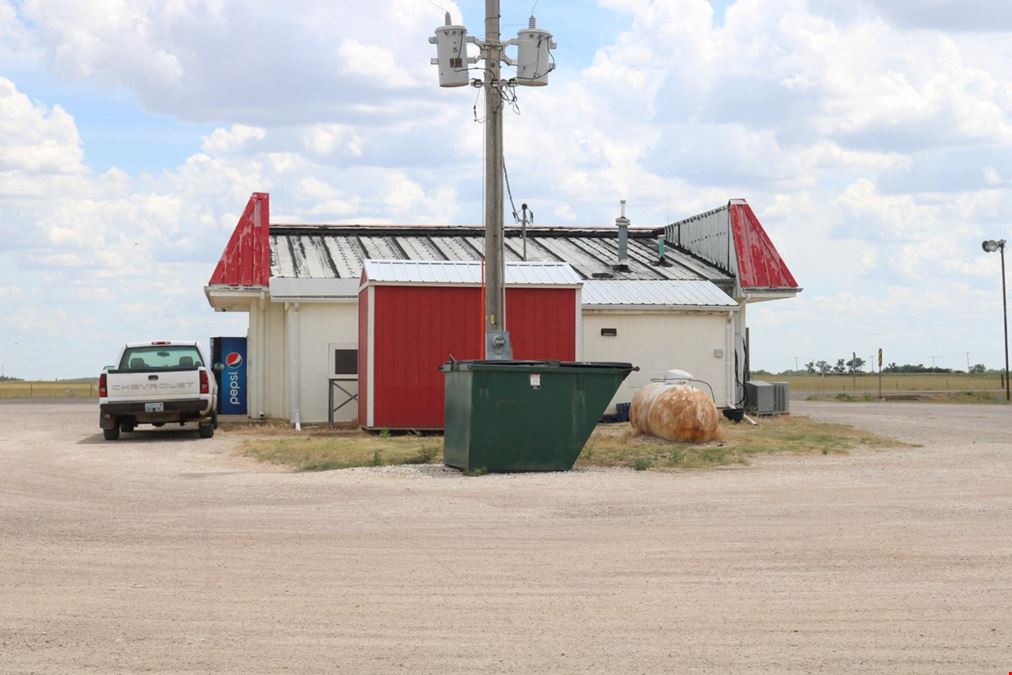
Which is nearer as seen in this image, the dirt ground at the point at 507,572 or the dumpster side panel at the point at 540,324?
the dirt ground at the point at 507,572

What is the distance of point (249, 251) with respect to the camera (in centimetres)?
2955

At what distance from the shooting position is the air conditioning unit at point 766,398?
31202 mm

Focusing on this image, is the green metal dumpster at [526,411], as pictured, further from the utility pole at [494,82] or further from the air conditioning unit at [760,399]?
the air conditioning unit at [760,399]

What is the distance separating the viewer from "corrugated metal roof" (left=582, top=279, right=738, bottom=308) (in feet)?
96.1

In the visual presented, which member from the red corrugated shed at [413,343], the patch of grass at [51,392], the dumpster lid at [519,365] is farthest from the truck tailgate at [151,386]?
the patch of grass at [51,392]

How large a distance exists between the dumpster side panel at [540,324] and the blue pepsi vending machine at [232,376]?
783 centimetres

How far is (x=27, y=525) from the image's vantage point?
11922 mm

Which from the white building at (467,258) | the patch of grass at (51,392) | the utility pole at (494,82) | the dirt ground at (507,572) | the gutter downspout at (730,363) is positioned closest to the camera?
the dirt ground at (507,572)

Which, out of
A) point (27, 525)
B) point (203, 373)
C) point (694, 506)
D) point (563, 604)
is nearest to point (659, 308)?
point (203, 373)

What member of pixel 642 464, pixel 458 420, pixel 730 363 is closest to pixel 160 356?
pixel 458 420

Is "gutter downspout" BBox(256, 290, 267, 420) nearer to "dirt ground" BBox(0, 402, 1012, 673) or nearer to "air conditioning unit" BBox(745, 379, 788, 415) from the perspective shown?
"air conditioning unit" BBox(745, 379, 788, 415)

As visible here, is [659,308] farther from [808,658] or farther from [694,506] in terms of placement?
[808,658]

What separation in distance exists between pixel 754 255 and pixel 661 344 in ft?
14.3

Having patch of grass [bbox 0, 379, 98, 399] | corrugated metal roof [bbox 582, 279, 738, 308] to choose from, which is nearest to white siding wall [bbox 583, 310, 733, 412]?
corrugated metal roof [bbox 582, 279, 738, 308]
